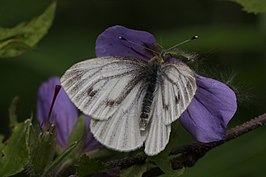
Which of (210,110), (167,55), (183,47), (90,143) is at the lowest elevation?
(183,47)

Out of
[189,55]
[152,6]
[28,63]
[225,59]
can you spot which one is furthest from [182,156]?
[152,6]

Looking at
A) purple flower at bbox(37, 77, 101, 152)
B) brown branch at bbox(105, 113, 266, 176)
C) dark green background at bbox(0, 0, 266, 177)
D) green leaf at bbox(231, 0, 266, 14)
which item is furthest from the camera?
dark green background at bbox(0, 0, 266, 177)

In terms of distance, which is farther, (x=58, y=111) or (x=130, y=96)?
(x=58, y=111)

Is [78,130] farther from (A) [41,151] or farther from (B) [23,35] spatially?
(B) [23,35]

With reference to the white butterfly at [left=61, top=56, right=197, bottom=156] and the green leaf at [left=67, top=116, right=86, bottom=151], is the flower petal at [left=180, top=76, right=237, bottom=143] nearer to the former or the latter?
the white butterfly at [left=61, top=56, right=197, bottom=156]

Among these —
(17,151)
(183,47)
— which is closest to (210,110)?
(17,151)

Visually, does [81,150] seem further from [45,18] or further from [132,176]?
[45,18]

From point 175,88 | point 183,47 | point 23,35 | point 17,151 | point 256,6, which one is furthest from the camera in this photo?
point 183,47

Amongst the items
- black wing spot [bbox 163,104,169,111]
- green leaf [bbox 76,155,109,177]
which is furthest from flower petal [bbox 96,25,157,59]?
green leaf [bbox 76,155,109,177]
